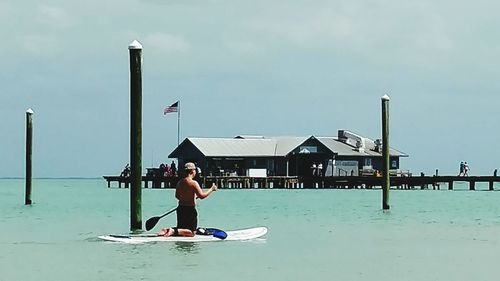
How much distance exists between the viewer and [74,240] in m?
27.1

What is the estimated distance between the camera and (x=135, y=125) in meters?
24.9

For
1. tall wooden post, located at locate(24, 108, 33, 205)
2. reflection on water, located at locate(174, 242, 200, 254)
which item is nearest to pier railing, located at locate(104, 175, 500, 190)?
tall wooden post, located at locate(24, 108, 33, 205)

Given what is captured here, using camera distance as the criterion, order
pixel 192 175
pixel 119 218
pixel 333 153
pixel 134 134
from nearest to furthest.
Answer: pixel 192 175
pixel 134 134
pixel 119 218
pixel 333 153

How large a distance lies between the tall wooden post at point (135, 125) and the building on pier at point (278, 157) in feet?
186

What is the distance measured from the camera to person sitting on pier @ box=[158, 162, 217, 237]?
22906mm

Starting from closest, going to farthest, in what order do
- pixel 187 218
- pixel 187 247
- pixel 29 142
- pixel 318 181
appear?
pixel 187 247 → pixel 187 218 → pixel 29 142 → pixel 318 181

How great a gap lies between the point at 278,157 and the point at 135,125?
59529 mm

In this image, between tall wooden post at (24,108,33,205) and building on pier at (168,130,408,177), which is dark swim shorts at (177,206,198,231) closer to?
tall wooden post at (24,108,33,205)

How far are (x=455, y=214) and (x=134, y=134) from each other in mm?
20015

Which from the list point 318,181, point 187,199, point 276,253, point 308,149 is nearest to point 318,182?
point 318,181

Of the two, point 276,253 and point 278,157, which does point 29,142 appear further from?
point 278,157

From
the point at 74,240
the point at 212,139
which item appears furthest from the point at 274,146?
the point at 74,240

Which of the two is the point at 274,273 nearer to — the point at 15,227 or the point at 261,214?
the point at 15,227

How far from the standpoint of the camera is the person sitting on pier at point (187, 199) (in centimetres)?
2291
